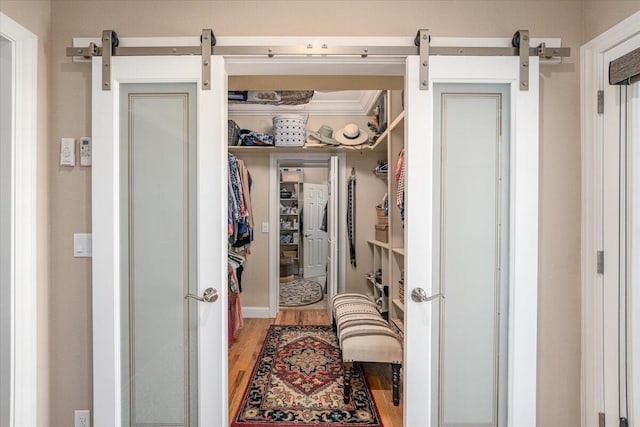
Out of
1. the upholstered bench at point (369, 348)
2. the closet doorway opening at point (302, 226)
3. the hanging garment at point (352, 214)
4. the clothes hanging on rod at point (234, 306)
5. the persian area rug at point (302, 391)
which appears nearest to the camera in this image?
the persian area rug at point (302, 391)

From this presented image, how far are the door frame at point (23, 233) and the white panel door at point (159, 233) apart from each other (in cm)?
25

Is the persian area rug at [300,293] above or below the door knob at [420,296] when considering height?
below

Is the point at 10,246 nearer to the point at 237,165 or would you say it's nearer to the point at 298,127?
the point at 237,165

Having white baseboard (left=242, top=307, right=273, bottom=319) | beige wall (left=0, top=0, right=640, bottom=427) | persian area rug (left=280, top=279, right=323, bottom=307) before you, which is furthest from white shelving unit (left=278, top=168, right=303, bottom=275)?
beige wall (left=0, top=0, right=640, bottom=427)

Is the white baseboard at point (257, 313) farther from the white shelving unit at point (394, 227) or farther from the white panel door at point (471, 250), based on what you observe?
the white panel door at point (471, 250)

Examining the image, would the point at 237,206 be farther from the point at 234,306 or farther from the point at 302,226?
the point at 302,226

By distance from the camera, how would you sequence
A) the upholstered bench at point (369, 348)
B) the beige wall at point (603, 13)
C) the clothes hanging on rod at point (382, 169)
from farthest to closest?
the clothes hanging on rod at point (382, 169) < the upholstered bench at point (369, 348) < the beige wall at point (603, 13)

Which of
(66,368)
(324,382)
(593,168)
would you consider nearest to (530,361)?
(593,168)

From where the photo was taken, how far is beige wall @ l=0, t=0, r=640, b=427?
1615 mm

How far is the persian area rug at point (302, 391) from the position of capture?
211 cm

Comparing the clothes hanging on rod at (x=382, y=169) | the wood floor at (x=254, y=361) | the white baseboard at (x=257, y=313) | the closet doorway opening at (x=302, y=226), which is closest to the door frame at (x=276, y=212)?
the white baseboard at (x=257, y=313)

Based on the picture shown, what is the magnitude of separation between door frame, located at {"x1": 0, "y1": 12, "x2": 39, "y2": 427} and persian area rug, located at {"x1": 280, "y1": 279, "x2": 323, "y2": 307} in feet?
11.3

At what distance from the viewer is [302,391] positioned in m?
2.42

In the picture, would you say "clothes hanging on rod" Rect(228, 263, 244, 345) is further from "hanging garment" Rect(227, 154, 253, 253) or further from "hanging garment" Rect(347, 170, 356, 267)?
"hanging garment" Rect(347, 170, 356, 267)
